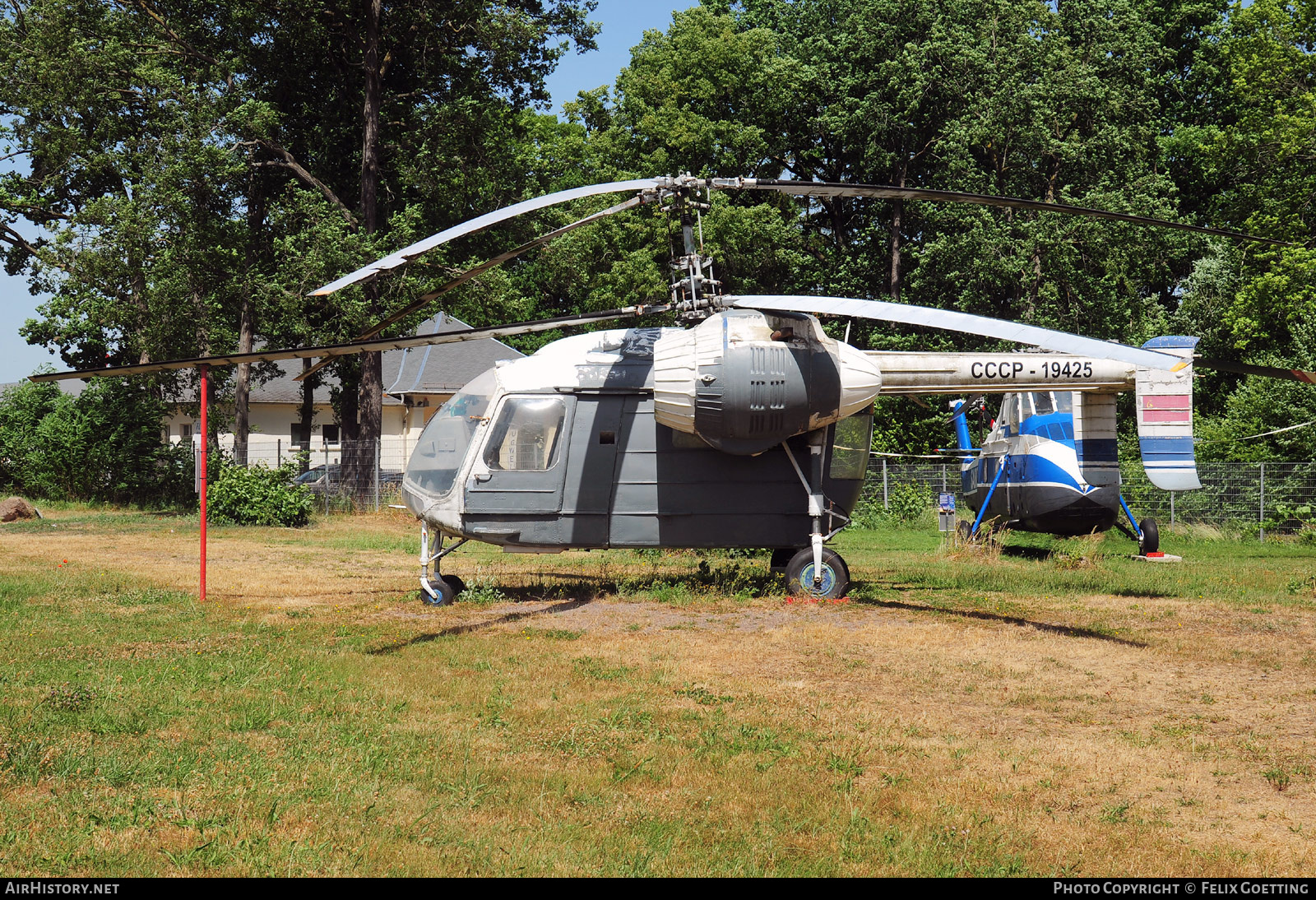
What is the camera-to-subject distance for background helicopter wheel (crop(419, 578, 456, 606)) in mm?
11672

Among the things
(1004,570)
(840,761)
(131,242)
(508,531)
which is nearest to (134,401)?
(131,242)

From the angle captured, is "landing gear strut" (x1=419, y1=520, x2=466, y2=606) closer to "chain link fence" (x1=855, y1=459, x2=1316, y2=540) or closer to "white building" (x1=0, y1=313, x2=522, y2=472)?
"chain link fence" (x1=855, y1=459, x2=1316, y2=540)

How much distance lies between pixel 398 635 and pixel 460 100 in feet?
70.3

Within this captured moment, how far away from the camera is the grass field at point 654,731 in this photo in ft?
14.9

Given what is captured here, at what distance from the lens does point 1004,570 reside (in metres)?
15.3

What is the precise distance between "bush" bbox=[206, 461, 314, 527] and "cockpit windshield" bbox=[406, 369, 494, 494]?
13.6 m

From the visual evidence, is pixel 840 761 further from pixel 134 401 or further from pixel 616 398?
pixel 134 401

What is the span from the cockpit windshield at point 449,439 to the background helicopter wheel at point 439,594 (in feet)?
3.47

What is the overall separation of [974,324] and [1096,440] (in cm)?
766

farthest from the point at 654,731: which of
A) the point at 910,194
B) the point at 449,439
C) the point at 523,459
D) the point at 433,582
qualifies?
the point at 449,439

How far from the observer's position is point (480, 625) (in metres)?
10.3

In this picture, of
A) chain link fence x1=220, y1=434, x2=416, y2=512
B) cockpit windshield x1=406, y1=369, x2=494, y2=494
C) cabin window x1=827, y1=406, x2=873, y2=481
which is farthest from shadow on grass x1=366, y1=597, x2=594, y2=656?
chain link fence x1=220, y1=434, x2=416, y2=512

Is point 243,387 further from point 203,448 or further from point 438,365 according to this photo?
point 203,448
